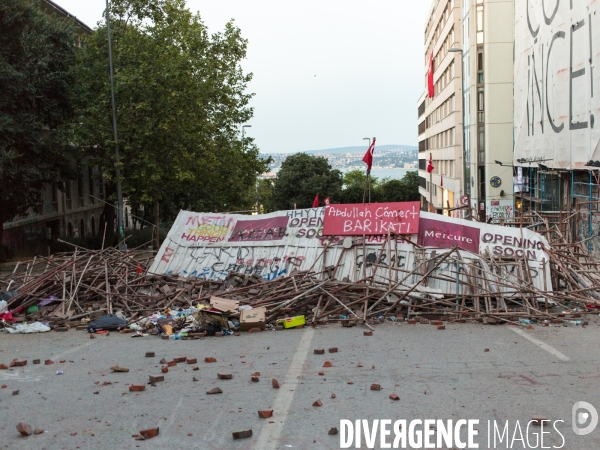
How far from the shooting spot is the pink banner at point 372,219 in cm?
1519

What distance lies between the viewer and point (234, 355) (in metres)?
10.2

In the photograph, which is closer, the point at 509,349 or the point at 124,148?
the point at 509,349

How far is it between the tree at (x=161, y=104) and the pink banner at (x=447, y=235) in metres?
22.3

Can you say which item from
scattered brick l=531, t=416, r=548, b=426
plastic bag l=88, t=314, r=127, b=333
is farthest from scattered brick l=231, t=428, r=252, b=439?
plastic bag l=88, t=314, r=127, b=333

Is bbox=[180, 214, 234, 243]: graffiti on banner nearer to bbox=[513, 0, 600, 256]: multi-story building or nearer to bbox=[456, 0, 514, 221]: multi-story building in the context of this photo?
bbox=[513, 0, 600, 256]: multi-story building

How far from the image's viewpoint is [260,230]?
16812 millimetres

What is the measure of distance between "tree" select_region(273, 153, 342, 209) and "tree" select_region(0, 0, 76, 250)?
50.2 meters

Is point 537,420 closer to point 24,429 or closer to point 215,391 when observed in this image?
point 215,391

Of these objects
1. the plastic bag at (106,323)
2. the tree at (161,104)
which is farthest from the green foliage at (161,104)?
the plastic bag at (106,323)

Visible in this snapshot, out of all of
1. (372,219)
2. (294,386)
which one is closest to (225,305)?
(372,219)

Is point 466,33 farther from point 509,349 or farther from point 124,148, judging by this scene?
point 509,349

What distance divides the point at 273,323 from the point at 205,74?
32845 millimetres

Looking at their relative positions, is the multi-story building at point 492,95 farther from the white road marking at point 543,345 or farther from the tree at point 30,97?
the white road marking at point 543,345

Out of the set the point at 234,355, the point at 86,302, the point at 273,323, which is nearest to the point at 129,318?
the point at 86,302
